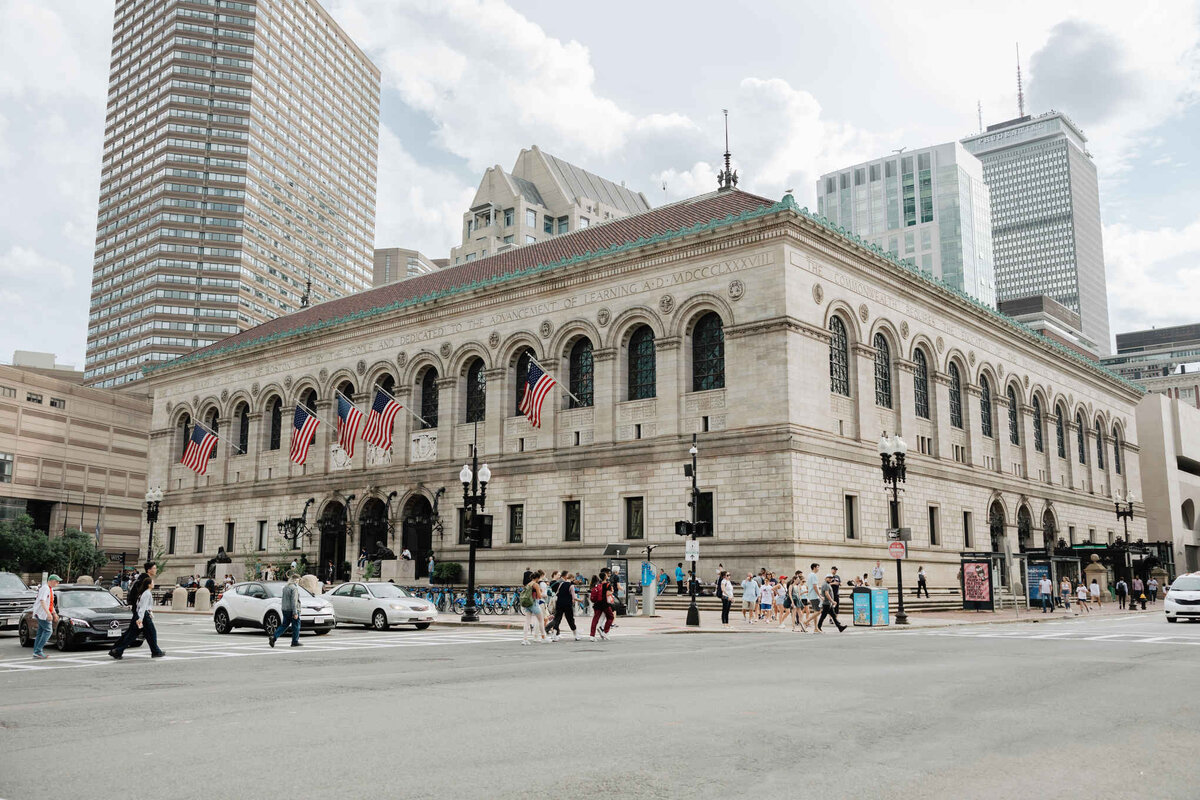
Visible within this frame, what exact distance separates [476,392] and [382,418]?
598 cm

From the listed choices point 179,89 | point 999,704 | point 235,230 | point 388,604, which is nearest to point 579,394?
point 388,604

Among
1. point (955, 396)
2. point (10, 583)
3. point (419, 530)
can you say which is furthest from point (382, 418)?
point (955, 396)

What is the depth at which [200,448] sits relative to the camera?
179 ft

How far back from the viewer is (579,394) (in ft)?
152

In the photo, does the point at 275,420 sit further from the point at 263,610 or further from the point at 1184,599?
the point at 1184,599

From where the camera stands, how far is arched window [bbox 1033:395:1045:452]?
5847 cm

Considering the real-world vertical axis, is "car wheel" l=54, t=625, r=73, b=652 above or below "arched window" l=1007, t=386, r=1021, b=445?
below

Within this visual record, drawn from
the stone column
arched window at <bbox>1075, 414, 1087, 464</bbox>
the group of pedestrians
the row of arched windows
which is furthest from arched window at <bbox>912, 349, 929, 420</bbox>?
arched window at <bbox>1075, 414, 1087, 464</bbox>

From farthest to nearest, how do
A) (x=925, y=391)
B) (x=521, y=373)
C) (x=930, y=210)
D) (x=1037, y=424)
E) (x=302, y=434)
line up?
(x=930, y=210) → (x=1037, y=424) → (x=302, y=434) → (x=521, y=373) → (x=925, y=391)

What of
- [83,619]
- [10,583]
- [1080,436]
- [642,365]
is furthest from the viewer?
[1080,436]

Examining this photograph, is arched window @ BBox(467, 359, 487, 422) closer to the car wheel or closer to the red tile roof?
the red tile roof

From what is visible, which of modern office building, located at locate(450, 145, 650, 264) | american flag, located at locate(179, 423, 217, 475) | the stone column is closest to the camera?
the stone column

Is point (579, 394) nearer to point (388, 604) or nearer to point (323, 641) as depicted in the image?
point (388, 604)

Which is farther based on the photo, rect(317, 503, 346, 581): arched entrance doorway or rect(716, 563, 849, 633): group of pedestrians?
rect(317, 503, 346, 581): arched entrance doorway
